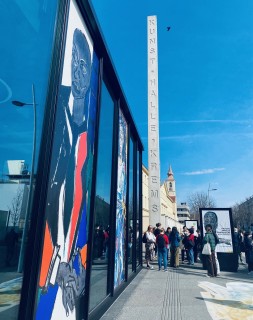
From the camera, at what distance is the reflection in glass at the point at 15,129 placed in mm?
2098

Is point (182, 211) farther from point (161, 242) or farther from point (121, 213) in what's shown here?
point (121, 213)

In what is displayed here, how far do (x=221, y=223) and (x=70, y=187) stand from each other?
9.13 meters

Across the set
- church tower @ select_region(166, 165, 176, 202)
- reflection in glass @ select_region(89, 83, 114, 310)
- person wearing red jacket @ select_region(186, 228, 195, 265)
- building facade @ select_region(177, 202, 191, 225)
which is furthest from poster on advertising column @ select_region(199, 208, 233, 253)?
building facade @ select_region(177, 202, 191, 225)

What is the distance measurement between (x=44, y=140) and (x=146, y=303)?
458 cm

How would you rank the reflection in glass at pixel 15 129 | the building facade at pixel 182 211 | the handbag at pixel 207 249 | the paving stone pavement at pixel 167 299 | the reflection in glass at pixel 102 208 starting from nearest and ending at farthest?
the reflection in glass at pixel 15 129
the reflection in glass at pixel 102 208
the paving stone pavement at pixel 167 299
the handbag at pixel 207 249
the building facade at pixel 182 211

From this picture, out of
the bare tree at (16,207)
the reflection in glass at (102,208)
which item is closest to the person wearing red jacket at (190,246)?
the reflection in glass at (102,208)

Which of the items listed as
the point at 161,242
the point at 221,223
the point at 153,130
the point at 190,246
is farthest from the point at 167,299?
the point at 153,130

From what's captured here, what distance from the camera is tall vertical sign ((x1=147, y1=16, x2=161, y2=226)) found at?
59.8 ft

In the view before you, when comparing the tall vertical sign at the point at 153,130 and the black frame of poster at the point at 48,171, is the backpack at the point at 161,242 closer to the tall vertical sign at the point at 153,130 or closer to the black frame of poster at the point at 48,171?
the black frame of poster at the point at 48,171

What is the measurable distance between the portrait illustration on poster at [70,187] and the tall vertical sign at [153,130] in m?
14.5

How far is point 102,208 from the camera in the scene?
505 cm

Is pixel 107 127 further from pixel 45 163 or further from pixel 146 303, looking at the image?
pixel 146 303

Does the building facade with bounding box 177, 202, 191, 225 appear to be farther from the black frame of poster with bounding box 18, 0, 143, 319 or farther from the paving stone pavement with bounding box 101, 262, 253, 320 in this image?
the black frame of poster with bounding box 18, 0, 143, 319

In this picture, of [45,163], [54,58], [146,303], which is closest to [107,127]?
[54,58]
